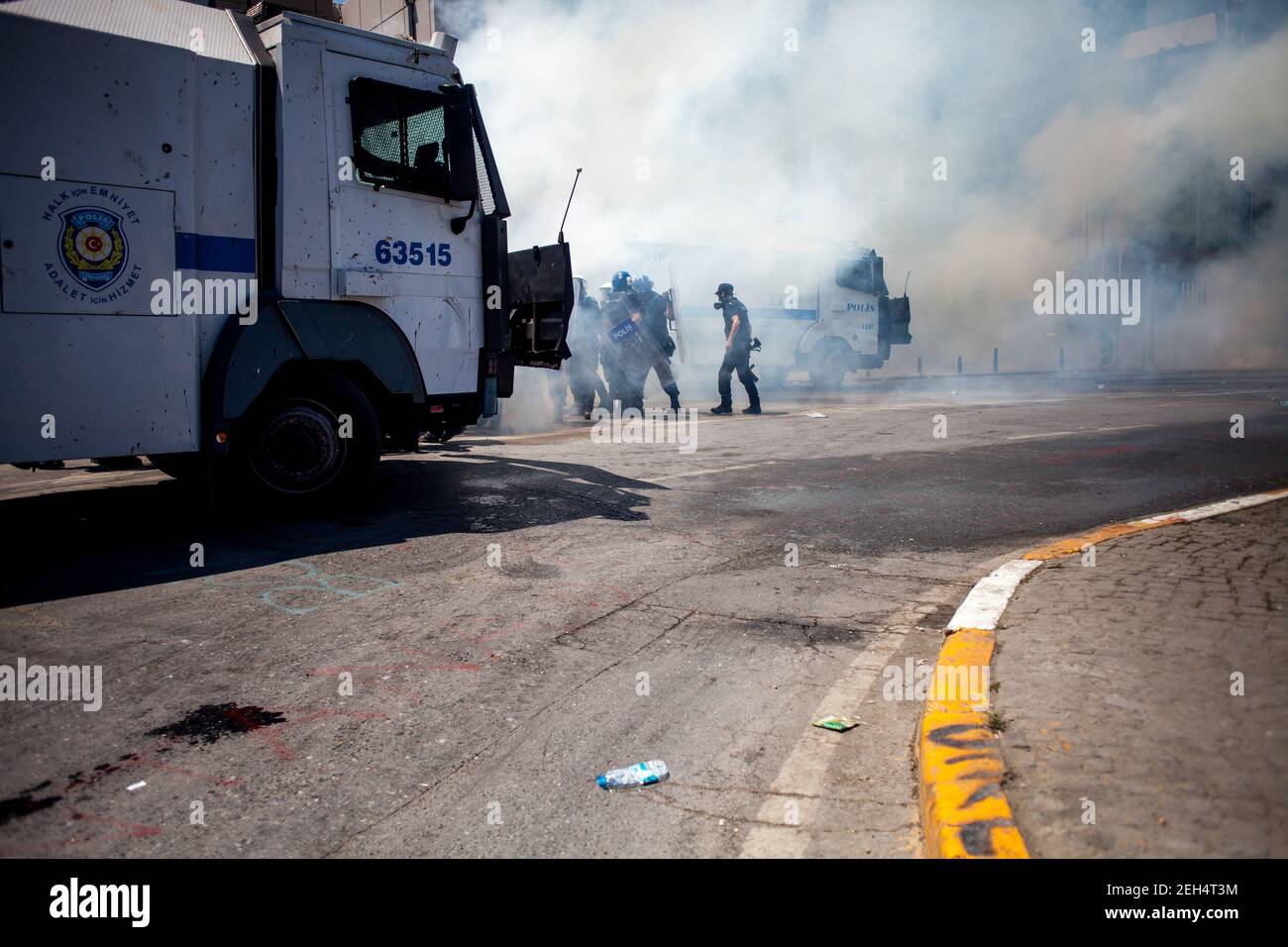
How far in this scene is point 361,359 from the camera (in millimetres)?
6172

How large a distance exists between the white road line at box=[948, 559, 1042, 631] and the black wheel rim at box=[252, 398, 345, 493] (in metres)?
4.16

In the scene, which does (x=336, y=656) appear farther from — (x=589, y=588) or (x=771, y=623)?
(x=771, y=623)

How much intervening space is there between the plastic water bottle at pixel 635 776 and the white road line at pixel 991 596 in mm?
1593

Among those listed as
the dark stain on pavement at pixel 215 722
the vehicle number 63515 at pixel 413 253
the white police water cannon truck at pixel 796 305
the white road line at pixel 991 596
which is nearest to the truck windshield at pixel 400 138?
the vehicle number 63515 at pixel 413 253

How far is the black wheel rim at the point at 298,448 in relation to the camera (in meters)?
5.95

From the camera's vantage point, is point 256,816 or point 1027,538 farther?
point 1027,538

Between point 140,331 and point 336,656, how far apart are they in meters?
2.86

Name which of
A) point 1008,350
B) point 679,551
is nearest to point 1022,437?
point 679,551

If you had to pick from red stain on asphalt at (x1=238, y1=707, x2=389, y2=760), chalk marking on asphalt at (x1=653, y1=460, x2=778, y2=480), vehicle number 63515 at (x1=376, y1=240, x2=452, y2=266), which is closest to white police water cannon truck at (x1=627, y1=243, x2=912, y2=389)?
chalk marking on asphalt at (x1=653, y1=460, x2=778, y2=480)

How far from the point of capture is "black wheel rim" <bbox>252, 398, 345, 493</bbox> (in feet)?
19.5

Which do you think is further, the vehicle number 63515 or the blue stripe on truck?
the vehicle number 63515

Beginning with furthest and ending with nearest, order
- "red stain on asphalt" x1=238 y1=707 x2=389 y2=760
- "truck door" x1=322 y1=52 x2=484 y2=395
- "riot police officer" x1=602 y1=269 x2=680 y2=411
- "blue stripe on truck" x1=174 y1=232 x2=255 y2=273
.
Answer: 1. "riot police officer" x1=602 y1=269 x2=680 y2=411
2. "truck door" x1=322 y1=52 x2=484 y2=395
3. "blue stripe on truck" x1=174 y1=232 x2=255 y2=273
4. "red stain on asphalt" x1=238 y1=707 x2=389 y2=760

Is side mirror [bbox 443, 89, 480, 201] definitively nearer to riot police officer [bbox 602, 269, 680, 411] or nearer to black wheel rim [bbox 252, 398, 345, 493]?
black wheel rim [bbox 252, 398, 345, 493]

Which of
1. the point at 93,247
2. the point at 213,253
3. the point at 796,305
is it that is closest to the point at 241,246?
the point at 213,253
